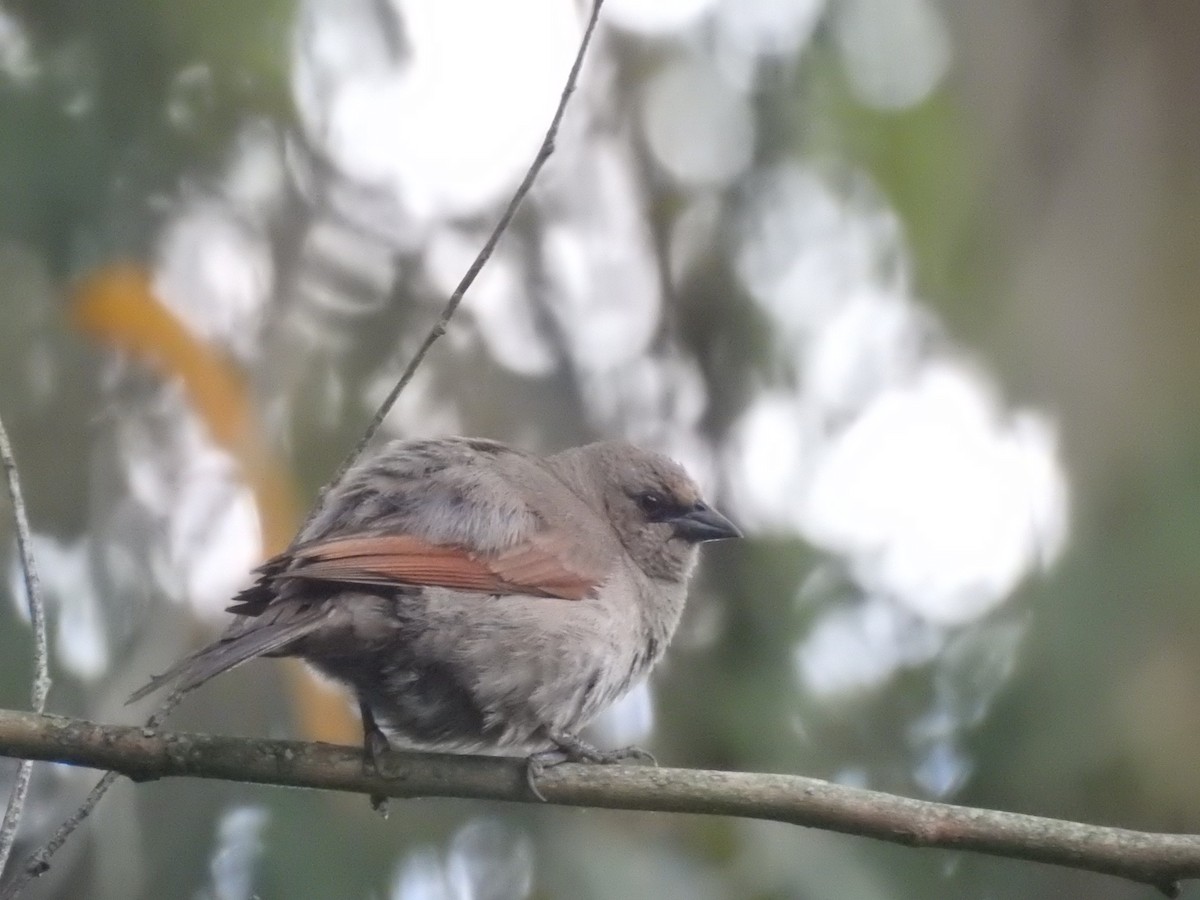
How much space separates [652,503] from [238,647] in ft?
7.07

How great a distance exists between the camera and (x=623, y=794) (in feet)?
10.9

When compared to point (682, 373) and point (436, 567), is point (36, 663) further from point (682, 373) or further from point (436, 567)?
point (682, 373)

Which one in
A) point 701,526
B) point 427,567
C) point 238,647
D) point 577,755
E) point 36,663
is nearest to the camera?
point 36,663

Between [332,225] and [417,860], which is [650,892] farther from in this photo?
[332,225]

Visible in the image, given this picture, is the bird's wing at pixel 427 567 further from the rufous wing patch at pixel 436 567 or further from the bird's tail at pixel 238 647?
the bird's tail at pixel 238 647

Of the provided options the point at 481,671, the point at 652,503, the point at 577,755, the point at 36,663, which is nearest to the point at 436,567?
the point at 481,671

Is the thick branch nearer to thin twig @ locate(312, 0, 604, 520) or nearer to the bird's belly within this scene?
the bird's belly

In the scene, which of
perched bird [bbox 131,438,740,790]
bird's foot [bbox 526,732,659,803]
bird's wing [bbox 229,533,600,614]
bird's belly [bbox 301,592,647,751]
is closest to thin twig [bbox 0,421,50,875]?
perched bird [bbox 131,438,740,790]

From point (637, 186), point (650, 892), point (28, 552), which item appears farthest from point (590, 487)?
point (637, 186)

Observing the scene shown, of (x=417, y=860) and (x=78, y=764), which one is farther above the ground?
(x=78, y=764)

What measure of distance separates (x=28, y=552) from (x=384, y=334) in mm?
3965

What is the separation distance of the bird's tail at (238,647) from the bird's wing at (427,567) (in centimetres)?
10

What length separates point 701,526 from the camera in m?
5.04

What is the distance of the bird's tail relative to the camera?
3070 mm
